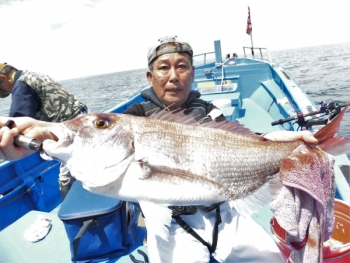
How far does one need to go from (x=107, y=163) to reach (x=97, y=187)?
16cm

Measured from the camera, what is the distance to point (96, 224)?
2488mm

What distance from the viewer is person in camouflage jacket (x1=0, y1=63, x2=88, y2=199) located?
352cm

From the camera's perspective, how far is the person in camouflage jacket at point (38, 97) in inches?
139

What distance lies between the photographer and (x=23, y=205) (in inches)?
174

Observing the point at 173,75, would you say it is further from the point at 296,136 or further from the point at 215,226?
the point at 215,226

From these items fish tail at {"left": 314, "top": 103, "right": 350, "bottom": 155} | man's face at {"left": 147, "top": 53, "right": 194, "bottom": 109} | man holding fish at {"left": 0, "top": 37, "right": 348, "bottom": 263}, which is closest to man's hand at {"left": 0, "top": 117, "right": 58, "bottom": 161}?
man holding fish at {"left": 0, "top": 37, "right": 348, "bottom": 263}

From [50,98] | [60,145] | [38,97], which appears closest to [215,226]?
[60,145]

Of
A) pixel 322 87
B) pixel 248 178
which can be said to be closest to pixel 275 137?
pixel 248 178

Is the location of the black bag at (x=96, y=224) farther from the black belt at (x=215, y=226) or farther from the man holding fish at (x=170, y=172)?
the black belt at (x=215, y=226)

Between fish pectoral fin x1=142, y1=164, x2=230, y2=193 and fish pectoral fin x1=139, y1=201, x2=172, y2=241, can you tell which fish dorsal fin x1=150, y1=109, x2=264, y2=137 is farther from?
fish pectoral fin x1=139, y1=201, x2=172, y2=241

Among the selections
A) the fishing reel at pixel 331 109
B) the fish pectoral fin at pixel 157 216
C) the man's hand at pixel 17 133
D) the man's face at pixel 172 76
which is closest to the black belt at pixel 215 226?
the fish pectoral fin at pixel 157 216

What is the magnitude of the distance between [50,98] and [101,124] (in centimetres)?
258

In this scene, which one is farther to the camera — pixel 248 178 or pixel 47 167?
pixel 47 167

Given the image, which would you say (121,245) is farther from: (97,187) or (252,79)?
(252,79)
